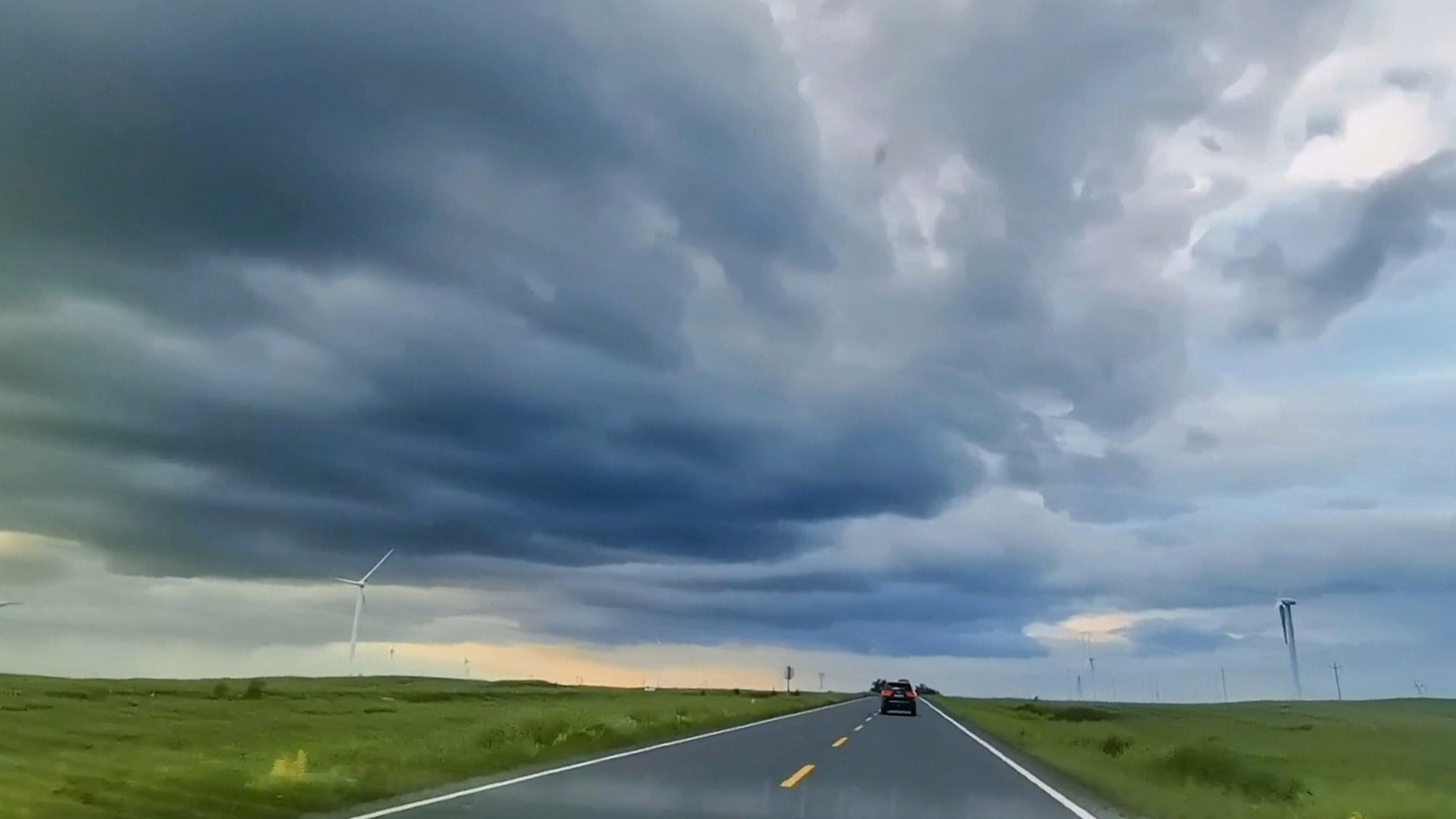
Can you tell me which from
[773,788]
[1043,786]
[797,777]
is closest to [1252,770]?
[1043,786]

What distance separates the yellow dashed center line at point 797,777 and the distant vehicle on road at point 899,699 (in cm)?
3843

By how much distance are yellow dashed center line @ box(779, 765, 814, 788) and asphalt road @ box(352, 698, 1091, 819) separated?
24mm

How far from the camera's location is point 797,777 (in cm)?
1866

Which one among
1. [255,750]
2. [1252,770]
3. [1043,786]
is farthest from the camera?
[255,750]

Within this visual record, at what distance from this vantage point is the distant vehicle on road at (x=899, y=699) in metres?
57.8

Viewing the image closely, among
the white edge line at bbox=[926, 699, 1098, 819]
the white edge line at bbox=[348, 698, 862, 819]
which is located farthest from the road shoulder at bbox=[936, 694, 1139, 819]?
the white edge line at bbox=[348, 698, 862, 819]

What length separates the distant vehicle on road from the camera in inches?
2276

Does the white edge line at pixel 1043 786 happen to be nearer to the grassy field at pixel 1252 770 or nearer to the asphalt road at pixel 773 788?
the asphalt road at pixel 773 788

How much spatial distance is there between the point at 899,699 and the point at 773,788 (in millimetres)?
43412

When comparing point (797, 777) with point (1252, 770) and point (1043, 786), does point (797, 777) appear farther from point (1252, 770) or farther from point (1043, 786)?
point (1252, 770)

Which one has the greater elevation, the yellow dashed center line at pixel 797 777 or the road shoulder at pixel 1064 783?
the yellow dashed center line at pixel 797 777

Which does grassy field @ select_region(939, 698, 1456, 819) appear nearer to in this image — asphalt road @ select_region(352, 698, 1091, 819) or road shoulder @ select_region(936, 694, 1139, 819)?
road shoulder @ select_region(936, 694, 1139, 819)

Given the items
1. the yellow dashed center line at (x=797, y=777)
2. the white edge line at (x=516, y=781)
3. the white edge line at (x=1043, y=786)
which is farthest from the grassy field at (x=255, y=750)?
the white edge line at (x=1043, y=786)

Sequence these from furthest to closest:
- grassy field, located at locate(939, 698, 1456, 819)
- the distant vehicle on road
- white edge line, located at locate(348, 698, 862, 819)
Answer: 1. the distant vehicle on road
2. grassy field, located at locate(939, 698, 1456, 819)
3. white edge line, located at locate(348, 698, 862, 819)
